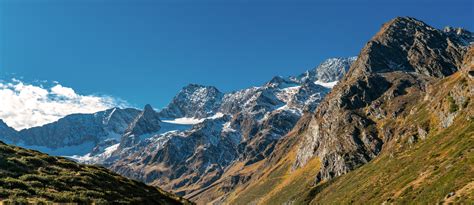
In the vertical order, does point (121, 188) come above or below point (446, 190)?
above

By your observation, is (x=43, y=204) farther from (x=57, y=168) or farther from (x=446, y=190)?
(x=446, y=190)

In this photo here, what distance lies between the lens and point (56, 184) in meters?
43.8

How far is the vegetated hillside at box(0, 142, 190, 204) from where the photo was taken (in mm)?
39219

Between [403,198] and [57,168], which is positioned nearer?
[57,168]

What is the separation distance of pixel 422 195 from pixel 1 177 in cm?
9805

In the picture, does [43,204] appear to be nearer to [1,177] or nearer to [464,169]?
[1,177]

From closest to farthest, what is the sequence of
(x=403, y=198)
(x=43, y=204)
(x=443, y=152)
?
(x=43, y=204) < (x=403, y=198) < (x=443, y=152)

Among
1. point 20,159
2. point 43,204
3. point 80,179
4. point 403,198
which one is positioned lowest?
point 403,198

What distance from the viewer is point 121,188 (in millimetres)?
50031

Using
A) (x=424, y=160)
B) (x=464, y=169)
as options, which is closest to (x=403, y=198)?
(x=464, y=169)

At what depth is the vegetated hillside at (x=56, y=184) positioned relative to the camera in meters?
39.2

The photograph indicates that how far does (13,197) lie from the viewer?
36312mm

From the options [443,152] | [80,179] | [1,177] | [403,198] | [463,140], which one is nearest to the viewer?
[1,177]

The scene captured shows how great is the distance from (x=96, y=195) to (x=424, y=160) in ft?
530
